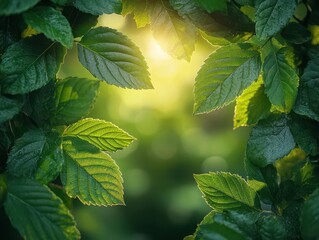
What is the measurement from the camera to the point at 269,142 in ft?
2.75

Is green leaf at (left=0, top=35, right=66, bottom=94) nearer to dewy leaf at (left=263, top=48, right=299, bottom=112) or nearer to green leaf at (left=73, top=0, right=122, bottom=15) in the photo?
green leaf at (left=73, top=0, right=122, bottom=15)

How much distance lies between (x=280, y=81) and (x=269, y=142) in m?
0.10

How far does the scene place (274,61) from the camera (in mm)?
802

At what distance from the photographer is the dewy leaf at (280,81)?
79cm

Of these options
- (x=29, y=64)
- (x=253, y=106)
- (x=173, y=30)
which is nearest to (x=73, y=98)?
(x=29, y=64)

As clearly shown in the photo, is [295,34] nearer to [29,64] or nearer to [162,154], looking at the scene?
[29,64]

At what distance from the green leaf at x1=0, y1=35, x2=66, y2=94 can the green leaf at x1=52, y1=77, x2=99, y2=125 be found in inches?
1.0

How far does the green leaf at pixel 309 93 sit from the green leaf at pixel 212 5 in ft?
0.57

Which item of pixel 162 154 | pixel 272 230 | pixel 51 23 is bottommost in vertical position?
pixel 162 154

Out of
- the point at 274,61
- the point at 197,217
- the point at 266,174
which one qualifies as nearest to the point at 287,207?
the point at 266,174

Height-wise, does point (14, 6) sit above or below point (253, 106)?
above

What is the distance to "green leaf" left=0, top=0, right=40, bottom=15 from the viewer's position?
0.67 m

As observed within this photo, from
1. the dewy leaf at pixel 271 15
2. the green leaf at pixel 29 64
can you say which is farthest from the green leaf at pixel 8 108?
the dewy leaf at pixel 271 15

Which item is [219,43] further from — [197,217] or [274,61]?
[197,217]
